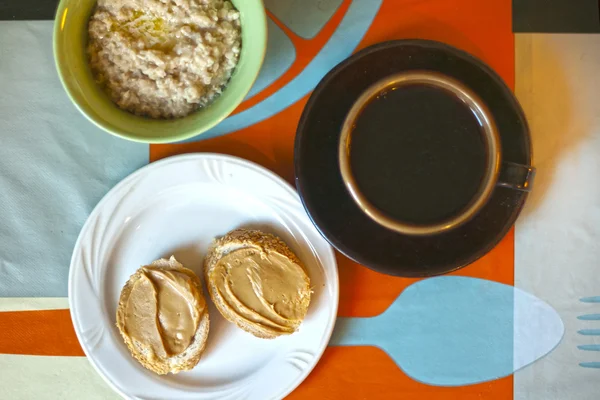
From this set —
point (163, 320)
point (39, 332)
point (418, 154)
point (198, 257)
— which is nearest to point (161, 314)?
point (163, 320)

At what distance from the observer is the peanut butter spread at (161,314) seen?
1.14m

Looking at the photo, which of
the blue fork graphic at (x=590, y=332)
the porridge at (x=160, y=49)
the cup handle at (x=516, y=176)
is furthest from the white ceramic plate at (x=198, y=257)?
the blue fork graphic at (x=590, y=332)

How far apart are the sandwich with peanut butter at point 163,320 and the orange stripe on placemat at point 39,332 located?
200mm

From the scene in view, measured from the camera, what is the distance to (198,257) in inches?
47.9

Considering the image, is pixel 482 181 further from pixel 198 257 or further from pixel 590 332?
pixel 198 257

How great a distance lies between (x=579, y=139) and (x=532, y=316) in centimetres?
45

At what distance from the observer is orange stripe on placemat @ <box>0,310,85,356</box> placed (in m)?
1.25

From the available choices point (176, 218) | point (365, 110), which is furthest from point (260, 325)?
point (365, 110)

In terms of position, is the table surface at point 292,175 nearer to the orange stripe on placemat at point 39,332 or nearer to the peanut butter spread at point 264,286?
the orange stripe on placemat at point 39,332

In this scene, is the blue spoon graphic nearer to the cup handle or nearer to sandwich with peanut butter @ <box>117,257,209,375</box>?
the cup handle

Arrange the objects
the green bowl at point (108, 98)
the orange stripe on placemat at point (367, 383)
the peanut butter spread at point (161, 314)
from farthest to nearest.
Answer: the orange stripe on placemat at point (367, 383) < the peanut butter spread at point (161, 314) < the green bowl at point (108, 98)

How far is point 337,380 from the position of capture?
1.25m

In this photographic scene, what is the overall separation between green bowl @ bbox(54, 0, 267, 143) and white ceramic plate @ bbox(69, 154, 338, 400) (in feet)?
0.48

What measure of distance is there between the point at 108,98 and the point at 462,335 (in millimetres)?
993
